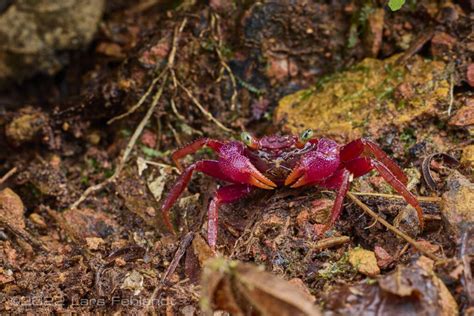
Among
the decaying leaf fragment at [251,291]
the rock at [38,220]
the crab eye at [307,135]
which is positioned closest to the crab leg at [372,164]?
the crab eye at [307,135]

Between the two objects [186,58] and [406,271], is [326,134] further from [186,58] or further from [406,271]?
[406,271]

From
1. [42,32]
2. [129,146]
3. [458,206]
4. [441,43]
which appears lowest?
[129,146]

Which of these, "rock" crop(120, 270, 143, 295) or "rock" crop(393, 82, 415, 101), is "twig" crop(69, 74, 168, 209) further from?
"rock" crop(393, 82, 415, 101)

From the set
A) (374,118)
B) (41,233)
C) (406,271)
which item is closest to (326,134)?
(374,118)

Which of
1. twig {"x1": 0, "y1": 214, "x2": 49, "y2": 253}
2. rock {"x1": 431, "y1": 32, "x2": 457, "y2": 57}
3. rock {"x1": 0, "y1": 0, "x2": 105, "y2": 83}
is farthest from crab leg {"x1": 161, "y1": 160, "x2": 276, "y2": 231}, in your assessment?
rock {"x1": 0, "y1": 0, "x2": 105, "y2": 83}

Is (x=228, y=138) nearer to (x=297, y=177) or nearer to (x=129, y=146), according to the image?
(x=129, y=146)

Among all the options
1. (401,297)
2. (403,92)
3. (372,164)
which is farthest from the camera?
(403,92)

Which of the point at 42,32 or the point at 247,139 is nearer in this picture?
the point at 247,139

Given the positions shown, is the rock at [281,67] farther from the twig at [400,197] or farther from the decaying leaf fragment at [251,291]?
the decaying leaf fragment at [251,291]

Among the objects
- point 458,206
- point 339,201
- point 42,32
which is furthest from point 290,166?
point 42,32
